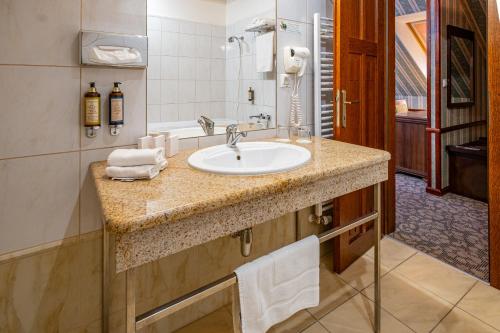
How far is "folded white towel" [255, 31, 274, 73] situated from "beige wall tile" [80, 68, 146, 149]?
67 cm

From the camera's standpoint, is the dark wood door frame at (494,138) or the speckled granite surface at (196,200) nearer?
the speckled granite surface at (196,200)

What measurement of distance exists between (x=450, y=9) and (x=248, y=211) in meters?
3.55

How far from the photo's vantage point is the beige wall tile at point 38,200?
41.5 inches

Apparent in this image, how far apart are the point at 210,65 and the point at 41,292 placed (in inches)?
47.0

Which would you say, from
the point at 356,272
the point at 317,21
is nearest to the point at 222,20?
the point at 317,21

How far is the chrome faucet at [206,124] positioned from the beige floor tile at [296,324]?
1031 millimetres

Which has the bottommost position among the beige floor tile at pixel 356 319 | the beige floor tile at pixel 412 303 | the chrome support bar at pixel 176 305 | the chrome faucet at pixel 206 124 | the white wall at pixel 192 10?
the beige floor tile at pixel 356 319

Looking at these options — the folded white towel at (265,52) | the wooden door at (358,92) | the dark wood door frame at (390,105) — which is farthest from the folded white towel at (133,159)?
the dark wood door frame at (390,105)

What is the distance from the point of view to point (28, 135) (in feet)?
3.47

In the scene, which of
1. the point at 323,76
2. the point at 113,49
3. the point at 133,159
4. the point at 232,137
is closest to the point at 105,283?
the point at 133,159

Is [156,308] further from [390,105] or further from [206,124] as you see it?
[390,105]

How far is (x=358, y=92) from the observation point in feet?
6.27

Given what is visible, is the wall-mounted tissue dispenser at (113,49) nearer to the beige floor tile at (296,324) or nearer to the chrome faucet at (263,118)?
the chrome faucet at (263,118)

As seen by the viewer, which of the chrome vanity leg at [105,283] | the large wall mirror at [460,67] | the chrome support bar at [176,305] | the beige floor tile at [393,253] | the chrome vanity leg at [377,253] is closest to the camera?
the chrome support bar at [176,305]
